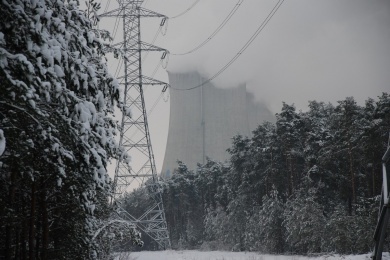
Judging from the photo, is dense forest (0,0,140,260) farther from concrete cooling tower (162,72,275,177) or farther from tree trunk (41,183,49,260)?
concrete cooling tower (162,72,275,177)

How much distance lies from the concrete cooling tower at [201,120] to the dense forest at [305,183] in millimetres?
2993

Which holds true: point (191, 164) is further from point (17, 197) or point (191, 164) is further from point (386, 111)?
point (17, 197)

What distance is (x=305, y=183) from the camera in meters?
30.8

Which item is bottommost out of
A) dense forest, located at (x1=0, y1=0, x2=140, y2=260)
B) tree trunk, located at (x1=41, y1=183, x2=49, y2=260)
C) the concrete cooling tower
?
tree trunk, located at (x1=41, y1=183, x2=49, y2=260)

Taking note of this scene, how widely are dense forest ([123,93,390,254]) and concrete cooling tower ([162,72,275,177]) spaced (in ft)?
9.82

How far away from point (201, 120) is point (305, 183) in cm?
2175

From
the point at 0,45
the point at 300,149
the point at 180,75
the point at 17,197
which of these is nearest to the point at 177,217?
the point at 180,75

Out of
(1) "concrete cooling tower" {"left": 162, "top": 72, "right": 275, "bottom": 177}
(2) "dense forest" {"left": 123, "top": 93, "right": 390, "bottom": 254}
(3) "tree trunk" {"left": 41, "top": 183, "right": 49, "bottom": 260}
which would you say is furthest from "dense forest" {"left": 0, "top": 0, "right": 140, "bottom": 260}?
(1) "concrete cooling tower" {"left": 162, "top": 72, "right": 275, "bottom": 177}

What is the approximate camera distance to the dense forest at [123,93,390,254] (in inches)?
995

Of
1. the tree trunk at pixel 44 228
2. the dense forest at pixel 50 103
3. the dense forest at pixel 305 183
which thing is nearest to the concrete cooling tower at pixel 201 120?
the dense forest at pixel 305 183

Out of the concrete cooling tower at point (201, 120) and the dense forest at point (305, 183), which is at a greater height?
the concrete cooling tower at point (201, 120)

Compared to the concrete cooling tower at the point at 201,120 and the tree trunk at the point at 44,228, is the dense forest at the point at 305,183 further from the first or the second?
the tree trunk at the point at 44,228

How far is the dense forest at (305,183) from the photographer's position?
2528cm

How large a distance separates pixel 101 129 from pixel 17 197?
2.63 m
